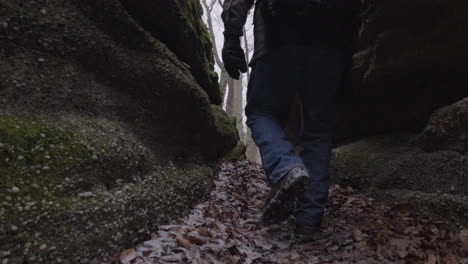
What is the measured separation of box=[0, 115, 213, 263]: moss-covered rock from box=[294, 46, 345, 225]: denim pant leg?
1.21 meters

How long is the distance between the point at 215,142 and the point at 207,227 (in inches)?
72.0

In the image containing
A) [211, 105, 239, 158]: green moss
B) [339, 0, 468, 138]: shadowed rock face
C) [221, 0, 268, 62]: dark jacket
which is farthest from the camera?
[211, 105, 239, 158]: green moss

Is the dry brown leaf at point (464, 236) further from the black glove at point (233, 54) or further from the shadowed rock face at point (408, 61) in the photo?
the black glove at point (233, 54)

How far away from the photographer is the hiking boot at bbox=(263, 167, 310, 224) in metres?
2.24

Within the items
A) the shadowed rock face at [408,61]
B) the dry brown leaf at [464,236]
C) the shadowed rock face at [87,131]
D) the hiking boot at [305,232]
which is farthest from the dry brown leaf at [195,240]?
the shadowed rock face at [408,61]

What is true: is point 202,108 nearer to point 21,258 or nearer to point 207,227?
point 207,227

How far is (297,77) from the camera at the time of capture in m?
2.79

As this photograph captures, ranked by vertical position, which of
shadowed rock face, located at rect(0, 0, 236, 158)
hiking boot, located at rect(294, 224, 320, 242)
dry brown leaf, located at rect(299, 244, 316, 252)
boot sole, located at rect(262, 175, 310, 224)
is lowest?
dry brown leaf, located at rect(299, 244, 316, 252)

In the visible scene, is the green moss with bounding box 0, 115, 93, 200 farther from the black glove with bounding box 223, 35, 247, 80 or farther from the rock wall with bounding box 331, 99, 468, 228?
the rock wall with bounding box 331, 99, 468, 228

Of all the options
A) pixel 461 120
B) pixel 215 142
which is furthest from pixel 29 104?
pixel 461 120

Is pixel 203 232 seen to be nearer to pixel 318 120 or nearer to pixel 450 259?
pixel 318 120

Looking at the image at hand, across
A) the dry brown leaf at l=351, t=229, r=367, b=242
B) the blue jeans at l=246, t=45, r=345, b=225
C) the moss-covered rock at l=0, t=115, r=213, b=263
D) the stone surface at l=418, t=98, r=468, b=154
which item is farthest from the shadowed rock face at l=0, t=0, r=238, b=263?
the stone surface at l=418, t=98, r=468, b=154

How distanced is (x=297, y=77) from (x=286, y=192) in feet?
3.53

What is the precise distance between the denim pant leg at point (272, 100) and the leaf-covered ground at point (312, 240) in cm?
62
